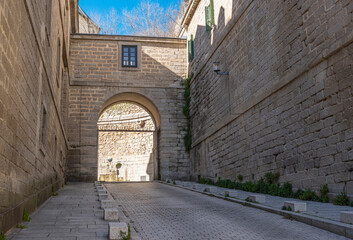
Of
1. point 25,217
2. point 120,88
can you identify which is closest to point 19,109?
point 25,217

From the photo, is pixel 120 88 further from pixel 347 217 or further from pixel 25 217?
pixel 347 217

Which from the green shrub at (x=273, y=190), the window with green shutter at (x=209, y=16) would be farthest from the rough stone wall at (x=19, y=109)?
the window with green shutter at (x=209, y=16)

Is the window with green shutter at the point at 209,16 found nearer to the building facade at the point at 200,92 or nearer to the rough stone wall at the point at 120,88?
the building facade at the point at 200,92

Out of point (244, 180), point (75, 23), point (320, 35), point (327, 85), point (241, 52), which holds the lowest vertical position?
point (244, 180)

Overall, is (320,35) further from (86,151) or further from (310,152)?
(86,151)

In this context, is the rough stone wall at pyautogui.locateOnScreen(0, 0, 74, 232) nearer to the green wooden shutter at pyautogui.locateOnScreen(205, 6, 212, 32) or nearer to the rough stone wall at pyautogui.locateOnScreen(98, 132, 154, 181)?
the green wooden shutter at pyautogui.locateOnScreen(205, 6, 212, 32)

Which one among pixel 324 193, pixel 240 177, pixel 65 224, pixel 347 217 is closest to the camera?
pixel 347 217

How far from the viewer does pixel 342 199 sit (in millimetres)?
7438

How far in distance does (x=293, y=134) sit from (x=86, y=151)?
1223 cm

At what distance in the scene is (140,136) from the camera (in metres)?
32.2

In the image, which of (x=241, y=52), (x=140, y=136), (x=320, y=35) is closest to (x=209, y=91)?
(x=241, y=52)

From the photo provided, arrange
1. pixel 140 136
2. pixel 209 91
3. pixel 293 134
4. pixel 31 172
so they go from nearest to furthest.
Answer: pixel 31 172 < pixel 293 134 < pixel 209 91 < pixel 140 136

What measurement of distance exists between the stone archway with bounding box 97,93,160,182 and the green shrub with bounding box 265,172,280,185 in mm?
20033

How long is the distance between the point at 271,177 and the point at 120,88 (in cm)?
1150
